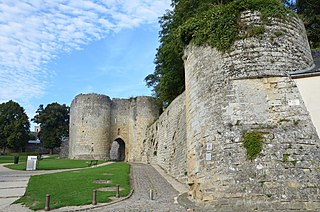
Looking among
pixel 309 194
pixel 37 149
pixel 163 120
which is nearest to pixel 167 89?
pixel 163 120

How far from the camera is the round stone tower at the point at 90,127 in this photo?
32.4 meters

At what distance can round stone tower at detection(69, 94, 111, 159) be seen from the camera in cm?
3244

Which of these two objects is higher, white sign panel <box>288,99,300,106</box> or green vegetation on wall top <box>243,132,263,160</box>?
white sign panel <box>288,99,300,106</box>

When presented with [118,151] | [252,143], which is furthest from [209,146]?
[118,151]

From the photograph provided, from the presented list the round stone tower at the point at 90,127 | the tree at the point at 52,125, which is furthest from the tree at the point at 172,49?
the tree at the point at 52,125

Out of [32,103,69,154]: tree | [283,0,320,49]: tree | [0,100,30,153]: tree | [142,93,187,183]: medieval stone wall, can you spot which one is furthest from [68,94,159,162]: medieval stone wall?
[283,0,320,49]: tree

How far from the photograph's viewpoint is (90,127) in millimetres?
32938

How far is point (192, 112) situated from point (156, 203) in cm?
334

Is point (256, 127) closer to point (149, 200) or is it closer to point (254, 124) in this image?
point (254, 124)

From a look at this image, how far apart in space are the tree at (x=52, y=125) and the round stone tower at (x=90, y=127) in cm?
1203

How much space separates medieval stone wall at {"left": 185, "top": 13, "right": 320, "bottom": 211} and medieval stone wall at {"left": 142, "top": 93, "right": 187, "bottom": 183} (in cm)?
573

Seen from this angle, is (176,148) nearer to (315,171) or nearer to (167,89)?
(167,89)

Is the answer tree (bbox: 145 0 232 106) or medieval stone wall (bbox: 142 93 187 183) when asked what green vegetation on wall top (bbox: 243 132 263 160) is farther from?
tree (bbox: 145 0 232 106)

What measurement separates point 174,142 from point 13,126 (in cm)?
3646
